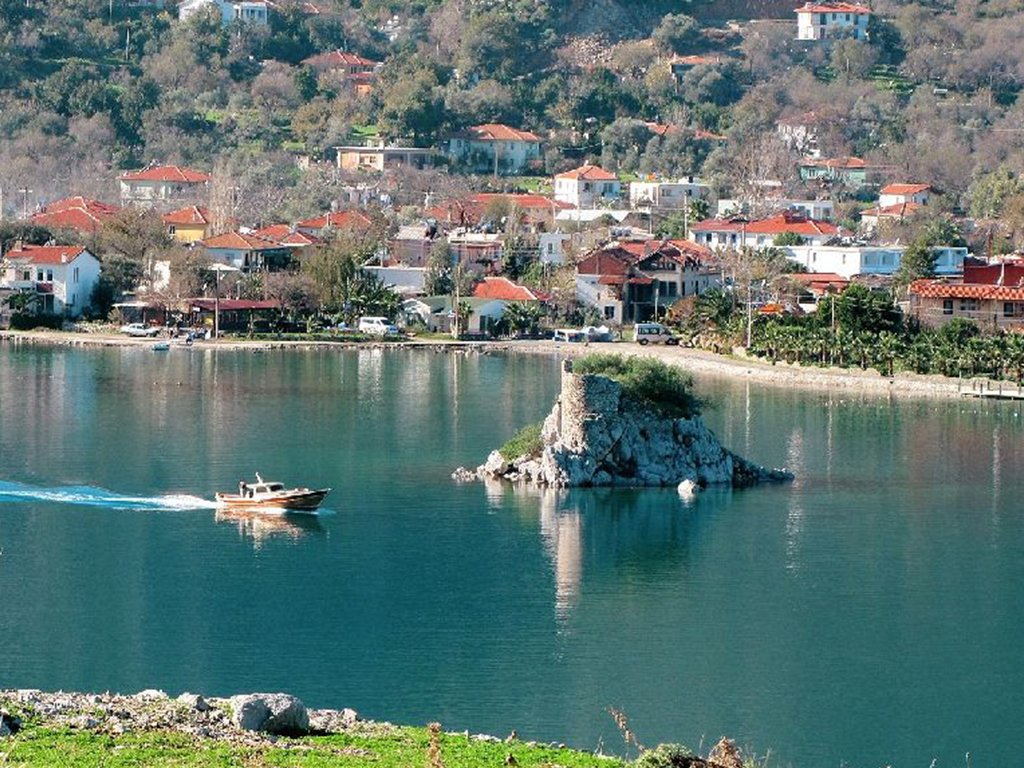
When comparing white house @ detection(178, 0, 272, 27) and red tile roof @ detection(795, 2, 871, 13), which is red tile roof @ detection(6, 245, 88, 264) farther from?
red tile roof @ detection(795, 2, 871, 13)

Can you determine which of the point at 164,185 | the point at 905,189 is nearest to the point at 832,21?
the point at 905,189

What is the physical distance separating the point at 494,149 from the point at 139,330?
34.2 meters

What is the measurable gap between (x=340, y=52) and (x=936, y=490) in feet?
232

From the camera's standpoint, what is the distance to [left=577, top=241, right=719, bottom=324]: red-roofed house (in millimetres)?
63219

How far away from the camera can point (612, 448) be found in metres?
35.9

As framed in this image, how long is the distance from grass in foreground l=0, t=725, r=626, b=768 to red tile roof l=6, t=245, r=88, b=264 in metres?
42.1

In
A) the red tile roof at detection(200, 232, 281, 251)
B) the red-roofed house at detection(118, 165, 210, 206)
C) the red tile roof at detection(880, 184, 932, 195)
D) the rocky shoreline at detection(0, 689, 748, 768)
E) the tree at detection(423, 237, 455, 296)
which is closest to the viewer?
the rocky shoreline at detection(0, 689, 748, 768)

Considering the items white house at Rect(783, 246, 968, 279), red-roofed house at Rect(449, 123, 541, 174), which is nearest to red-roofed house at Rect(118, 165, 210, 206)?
red-roofed house at Rect(449, 123, 541, 174)

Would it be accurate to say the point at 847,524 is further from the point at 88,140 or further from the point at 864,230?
the point at 88,140

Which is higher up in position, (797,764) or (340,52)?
(340,52)

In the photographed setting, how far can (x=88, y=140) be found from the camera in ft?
290

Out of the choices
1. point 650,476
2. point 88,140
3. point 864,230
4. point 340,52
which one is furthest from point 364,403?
point 340,52

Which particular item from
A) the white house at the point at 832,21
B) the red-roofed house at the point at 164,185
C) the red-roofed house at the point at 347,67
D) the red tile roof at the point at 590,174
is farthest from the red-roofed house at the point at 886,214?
the white house at the point at 832,21

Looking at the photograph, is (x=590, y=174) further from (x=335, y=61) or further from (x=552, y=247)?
(x=335, y=61)
